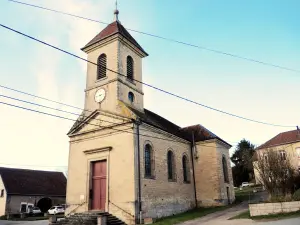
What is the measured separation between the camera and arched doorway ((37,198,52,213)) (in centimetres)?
3976

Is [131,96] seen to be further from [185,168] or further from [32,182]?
[32,182]

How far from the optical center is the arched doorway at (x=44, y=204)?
3976 centimetres

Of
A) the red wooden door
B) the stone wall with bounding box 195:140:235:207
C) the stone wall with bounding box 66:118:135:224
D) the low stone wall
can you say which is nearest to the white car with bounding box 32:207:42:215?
the stone wall with bounding box 66:118:135:224

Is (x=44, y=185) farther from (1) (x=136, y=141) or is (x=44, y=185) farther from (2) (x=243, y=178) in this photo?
(2) (x=243, y=178)

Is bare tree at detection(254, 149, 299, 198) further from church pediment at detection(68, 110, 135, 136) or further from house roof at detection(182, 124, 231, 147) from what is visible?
church pediment at detection(68, 110, 135, 136)

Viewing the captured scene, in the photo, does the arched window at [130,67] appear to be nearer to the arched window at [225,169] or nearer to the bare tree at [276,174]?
the bare tree at [276,174]

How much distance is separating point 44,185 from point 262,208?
3434 centimetres

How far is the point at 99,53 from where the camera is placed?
23953 mm

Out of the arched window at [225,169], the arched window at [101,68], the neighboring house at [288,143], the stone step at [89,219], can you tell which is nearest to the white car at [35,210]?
the stone step at [89,219]

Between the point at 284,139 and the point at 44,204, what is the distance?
→ 121 ft

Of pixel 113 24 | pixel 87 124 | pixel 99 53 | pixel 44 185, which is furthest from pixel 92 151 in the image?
pixel 44 185

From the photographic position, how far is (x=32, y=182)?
41.1 metres

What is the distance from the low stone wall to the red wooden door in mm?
9555

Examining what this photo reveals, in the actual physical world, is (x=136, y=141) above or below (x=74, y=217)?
above
